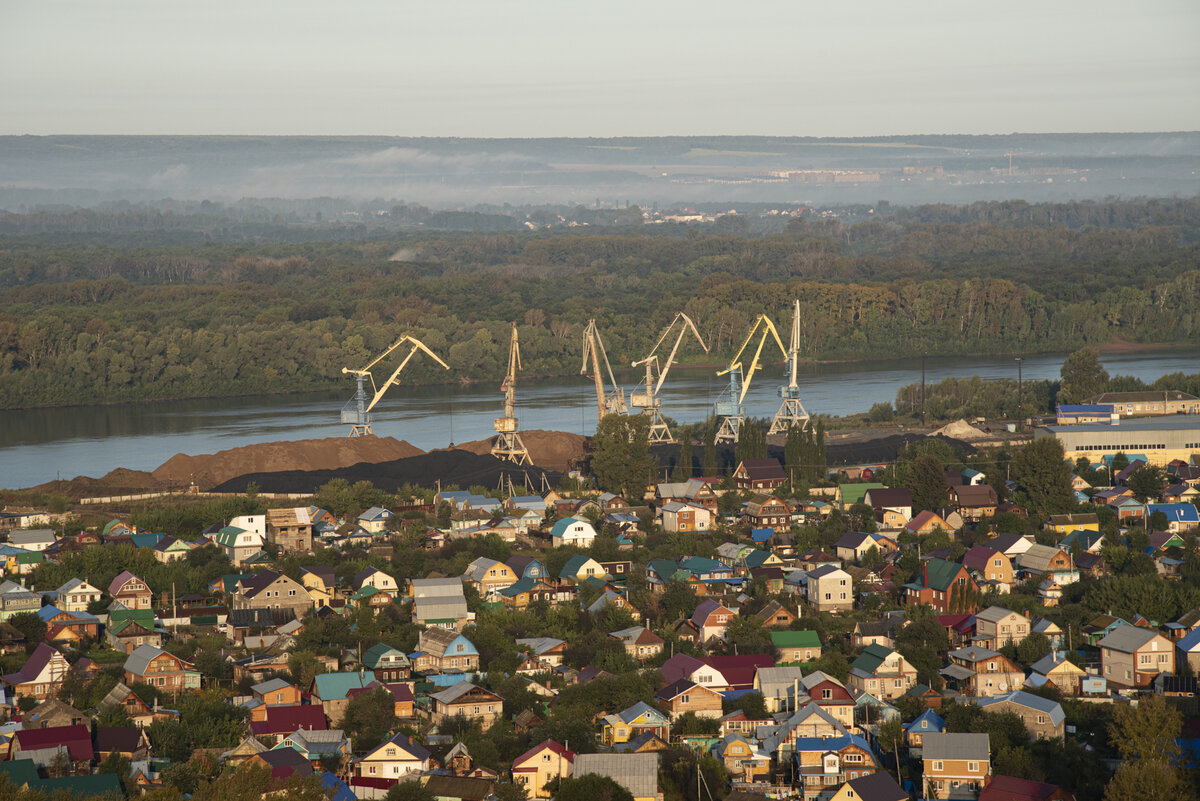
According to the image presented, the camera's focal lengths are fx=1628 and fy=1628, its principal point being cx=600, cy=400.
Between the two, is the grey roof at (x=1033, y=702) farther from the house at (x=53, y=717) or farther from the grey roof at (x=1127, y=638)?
the house at (x=53, y=717)

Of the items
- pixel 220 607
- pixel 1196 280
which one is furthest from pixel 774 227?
pixel 220 607

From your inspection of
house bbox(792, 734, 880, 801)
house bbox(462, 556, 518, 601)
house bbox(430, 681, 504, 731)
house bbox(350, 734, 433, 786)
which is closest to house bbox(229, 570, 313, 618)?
house bbox(462, 556, 518, 601)

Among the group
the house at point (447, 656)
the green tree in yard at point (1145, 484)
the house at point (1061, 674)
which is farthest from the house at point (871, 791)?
the green tree in yard at point (1145, 484)

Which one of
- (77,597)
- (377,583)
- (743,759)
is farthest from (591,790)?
(77,597)

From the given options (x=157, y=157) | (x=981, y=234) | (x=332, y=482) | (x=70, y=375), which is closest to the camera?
(x=332, y=482)

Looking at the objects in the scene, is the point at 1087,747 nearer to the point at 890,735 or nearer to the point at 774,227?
the point at 890,735

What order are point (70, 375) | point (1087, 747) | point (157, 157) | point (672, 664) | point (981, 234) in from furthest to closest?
point (157, 157) < point (981, 234) < point (70, 375) < point (672, 664) < point (1087, 747)

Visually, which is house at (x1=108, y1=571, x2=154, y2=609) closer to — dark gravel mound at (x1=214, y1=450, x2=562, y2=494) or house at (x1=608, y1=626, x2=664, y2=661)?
house at (x1=608, y1=626, x2=664, y2=661)

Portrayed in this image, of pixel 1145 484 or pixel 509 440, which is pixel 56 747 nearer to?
pixel 1145 484
